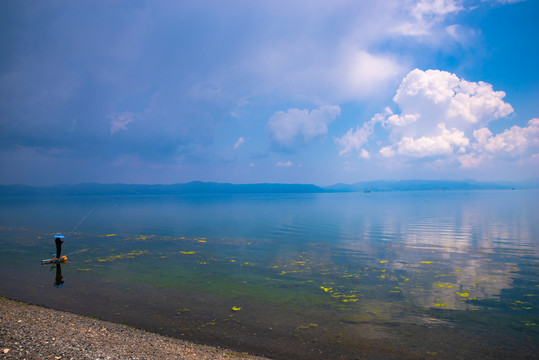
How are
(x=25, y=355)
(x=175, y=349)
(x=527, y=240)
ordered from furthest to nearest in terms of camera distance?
1. (x=527, y=240)
2. (x=175, y=349)
3. (x=25, y=355)

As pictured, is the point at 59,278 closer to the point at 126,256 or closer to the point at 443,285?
the point at 126,256

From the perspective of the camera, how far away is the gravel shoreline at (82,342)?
35.3 feet

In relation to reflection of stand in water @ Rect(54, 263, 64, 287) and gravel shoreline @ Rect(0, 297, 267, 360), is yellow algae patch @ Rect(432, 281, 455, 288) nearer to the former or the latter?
gravel shoreline @ Rect(0, 297, 267, 360)

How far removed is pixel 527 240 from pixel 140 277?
152ft

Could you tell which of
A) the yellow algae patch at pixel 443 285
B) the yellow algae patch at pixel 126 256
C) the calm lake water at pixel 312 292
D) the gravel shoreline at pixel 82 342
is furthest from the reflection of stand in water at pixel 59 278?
the yellow algae patch at pixel 443 285

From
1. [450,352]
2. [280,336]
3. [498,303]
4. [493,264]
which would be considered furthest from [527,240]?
[280,336]

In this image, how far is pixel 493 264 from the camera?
27.6 m

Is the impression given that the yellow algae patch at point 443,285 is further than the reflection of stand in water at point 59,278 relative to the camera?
No

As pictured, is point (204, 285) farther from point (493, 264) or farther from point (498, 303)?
point (493, 264)

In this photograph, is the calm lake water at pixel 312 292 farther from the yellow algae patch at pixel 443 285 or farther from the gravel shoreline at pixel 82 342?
the gravel shoreline at pixel 82 342

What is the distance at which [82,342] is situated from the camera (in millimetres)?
11867

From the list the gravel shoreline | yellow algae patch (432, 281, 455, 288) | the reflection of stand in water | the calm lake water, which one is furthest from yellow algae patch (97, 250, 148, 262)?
yellow algae patch (432, 281, 455, 288)

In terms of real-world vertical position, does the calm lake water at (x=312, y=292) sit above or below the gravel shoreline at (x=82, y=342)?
below

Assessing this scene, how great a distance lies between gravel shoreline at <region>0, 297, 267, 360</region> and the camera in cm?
1076
